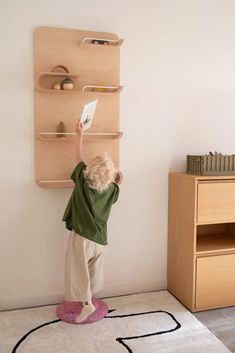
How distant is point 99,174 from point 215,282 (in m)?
1.19

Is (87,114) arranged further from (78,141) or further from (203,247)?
(203,247)

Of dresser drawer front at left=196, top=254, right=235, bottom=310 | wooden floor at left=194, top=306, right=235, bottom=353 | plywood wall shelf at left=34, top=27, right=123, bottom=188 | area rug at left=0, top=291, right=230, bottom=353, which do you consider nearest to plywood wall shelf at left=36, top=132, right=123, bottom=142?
plywood wall shelf at left=34, top=27, right=123, bottom=188

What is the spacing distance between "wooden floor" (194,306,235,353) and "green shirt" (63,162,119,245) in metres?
0.89

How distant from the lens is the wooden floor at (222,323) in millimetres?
2053

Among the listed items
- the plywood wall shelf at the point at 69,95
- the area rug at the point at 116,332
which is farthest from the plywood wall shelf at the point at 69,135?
the area rug at the point at 116,332

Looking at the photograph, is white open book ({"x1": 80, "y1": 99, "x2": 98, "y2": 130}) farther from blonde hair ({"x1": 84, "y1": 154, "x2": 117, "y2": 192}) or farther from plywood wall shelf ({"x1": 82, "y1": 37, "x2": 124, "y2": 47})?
plywood wall shelf ({"x1": 82, "y1": 37, "x2": 124, "y2": 47})

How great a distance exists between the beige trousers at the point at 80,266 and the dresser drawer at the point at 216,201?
777mm

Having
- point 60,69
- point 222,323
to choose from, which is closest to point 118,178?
point 60,69

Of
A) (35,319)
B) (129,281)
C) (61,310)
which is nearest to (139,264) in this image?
(129,281)

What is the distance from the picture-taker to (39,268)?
2.48 metres

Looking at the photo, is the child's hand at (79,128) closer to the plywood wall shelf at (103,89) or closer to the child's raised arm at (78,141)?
the child's raised arm at (78,141)

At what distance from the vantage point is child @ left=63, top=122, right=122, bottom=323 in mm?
2180

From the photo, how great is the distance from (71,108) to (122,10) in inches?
32.5

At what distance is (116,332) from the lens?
2.09 meters
